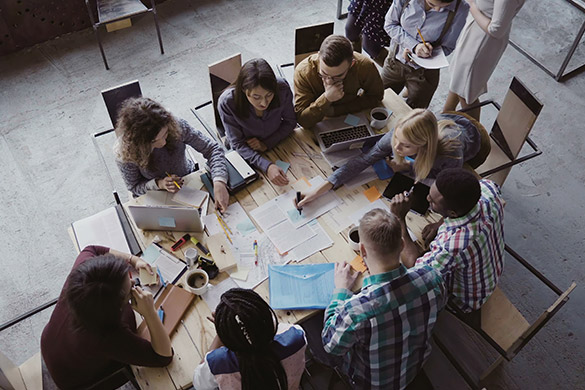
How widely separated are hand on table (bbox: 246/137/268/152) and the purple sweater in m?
0.02

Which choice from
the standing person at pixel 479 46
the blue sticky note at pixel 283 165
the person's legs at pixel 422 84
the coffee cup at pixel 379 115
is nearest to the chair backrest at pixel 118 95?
the blue sticky note at pixel 283 165

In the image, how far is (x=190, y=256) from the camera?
2.24 metres

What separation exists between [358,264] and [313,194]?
46 centimetres

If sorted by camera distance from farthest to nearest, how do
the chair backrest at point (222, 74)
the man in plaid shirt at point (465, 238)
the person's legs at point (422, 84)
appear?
the person's legs at point (422, 84), the chair backrest at point (222, 74), the man in plaid shirt at point (465, 238)

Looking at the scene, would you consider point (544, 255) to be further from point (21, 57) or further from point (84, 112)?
point (21, 57)

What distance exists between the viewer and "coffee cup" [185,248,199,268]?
7.36 ft

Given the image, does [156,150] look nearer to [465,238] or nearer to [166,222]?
[166,222]

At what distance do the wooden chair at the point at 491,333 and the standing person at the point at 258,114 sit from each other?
50.6 inches

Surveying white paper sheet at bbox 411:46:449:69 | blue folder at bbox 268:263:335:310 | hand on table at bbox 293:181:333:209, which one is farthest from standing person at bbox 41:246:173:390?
white paper sheet at bbox 411:46:449:69

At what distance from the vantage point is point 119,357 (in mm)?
1848

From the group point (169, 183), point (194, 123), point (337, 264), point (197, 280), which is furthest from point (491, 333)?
point (194, 123)

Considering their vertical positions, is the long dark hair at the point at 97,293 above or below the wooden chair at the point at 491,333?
above

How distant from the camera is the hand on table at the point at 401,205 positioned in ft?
7.84

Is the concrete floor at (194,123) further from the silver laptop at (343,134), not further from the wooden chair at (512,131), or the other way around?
the silver laptop at (343,134)
